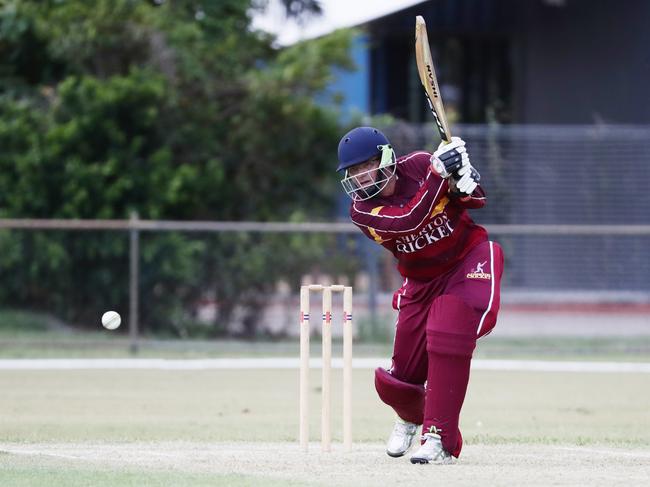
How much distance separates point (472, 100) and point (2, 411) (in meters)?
14.5

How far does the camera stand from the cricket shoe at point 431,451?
6.33 m

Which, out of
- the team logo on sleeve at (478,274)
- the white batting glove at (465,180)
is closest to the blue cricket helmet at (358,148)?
the white batting glove at (465,180)

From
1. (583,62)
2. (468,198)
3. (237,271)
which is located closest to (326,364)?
(468,198)

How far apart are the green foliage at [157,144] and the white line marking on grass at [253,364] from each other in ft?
3.73

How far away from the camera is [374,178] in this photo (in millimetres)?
6344

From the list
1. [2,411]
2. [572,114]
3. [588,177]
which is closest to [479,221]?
[588,177]

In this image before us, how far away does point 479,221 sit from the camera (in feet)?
54.5

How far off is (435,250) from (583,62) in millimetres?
14981

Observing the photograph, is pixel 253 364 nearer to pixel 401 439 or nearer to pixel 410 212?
pixel 401 439

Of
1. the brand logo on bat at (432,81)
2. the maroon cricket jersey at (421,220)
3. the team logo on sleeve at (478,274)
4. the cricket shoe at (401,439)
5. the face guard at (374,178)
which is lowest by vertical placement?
the cricket shoe at (401,439)

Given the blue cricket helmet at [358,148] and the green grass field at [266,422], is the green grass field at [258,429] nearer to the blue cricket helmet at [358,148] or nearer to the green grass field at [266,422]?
→ the green grass field at [266,422]

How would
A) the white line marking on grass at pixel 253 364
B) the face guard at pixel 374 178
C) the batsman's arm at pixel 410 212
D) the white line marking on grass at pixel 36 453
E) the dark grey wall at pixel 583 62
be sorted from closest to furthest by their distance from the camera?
the batsman's arm at pixel 410 212, the face guard at pixel 374 178, the white line marking on grass at pixel 36 453, the white line marking on grass at pixel 253 364, the dark grey wall at pixel 583 62

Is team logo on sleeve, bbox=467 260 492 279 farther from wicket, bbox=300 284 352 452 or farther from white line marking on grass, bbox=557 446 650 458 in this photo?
white line marking on grass, bbox=557 446 650 458

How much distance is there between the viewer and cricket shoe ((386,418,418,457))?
6762mm
